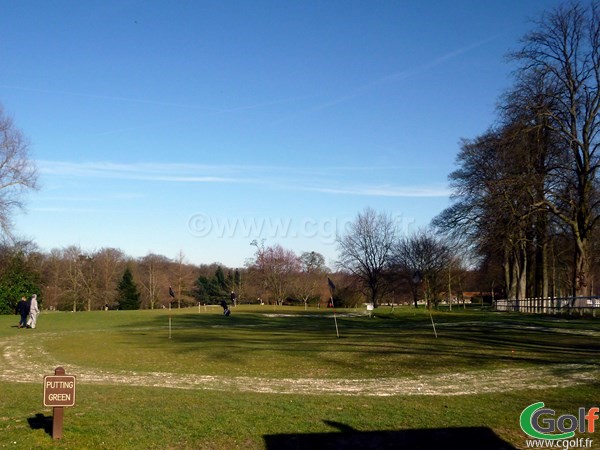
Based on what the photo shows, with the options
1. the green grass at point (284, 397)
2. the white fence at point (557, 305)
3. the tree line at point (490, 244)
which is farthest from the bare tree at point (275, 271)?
the green grass at point (284, 397)

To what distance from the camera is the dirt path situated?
13.4 metres

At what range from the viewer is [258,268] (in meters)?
91.5

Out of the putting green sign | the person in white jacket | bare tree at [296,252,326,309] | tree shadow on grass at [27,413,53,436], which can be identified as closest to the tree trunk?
the person in white jacket

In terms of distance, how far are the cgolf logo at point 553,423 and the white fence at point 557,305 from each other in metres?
27.8

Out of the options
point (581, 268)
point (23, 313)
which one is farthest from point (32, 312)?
point (581, 268)

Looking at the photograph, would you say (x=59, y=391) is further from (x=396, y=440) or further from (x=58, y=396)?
(x=396, y=440)

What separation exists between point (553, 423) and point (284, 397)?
533cm

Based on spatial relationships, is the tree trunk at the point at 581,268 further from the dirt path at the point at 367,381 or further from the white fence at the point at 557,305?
the dirt path at the point at 367,381

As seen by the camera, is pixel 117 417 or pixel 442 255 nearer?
pixel 117 417

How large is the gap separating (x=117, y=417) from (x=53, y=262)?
88575 millimetres

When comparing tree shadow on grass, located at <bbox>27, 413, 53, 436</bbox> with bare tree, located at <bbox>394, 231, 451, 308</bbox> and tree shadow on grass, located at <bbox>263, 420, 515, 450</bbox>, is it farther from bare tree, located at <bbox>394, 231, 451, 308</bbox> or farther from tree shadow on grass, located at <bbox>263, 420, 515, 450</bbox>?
bare tree, located at <bbox>394, 231, 451, 308</bbox>

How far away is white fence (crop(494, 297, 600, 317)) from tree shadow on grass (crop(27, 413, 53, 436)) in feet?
109

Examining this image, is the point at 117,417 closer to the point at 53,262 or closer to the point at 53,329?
the point at 53,329

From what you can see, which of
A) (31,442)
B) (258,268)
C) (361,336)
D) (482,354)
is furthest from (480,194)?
(258,268)
